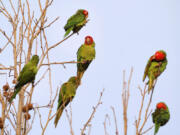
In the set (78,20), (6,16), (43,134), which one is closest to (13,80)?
(6,16)

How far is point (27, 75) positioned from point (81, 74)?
1119 millimetres

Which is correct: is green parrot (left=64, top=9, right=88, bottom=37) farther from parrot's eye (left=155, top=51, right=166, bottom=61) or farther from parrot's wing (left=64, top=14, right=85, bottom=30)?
parrot's eye (left=155, top=51, right=166, bottom=61)

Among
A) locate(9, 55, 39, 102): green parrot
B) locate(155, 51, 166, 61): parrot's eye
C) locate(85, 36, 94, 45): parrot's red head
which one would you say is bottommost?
locate(9, 55, 39, 102): green parrot

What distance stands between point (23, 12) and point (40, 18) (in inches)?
12.0

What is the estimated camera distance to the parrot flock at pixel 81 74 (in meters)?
4.07

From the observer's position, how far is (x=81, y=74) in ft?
17.4

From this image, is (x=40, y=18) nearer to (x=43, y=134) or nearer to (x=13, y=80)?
(x=13, y=80)

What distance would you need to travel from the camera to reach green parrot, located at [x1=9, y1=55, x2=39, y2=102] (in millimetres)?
3892

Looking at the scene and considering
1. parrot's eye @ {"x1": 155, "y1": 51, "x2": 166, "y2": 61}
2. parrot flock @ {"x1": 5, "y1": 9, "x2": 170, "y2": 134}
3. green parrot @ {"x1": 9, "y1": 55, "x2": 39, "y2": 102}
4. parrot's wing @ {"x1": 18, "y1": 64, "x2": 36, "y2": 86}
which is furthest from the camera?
parrot's eye @ {"x1": 155, "y1": 51, "x2": 166, "y2": 61}

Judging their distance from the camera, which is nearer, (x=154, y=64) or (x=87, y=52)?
(x=154, y=64)

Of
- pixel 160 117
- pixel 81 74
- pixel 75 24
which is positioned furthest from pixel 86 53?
pixel 160 117

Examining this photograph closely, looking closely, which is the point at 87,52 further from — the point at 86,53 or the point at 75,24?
the point at 75,24

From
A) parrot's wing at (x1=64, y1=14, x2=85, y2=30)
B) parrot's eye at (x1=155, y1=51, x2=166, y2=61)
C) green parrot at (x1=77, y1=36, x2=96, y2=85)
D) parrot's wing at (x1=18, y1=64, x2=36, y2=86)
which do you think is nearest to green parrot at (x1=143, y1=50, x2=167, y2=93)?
parrot's eye at (x1=155, y1=51, x2=166, y2=61)

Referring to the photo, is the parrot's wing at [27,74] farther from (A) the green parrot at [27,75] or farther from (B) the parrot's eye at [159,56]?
(B) the parrot's eye at [159,56]
